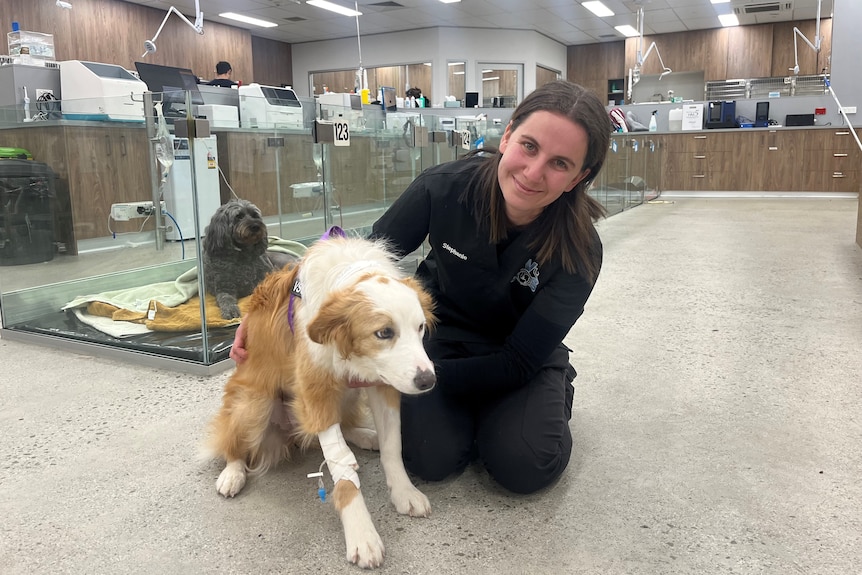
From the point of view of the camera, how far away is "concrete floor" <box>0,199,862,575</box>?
1.33 m

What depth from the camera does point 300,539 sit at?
138 cm

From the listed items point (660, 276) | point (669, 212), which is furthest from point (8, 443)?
point (669, 212)

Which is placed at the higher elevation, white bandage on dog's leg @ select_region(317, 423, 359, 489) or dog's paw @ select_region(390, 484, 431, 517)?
white bandage on dog's leg @ select_region(317, 423, 359, 489)

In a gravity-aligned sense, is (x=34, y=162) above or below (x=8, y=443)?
above

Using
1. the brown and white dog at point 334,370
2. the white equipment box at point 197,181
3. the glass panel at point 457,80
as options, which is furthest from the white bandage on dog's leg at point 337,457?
the glass panel at point 457,80

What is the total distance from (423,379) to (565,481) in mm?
670

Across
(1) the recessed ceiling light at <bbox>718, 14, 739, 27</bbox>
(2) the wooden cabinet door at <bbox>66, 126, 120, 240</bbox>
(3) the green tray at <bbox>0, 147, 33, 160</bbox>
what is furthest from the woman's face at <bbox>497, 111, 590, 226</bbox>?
(1) the recessed ceiling light at <bbox>718, 14, 739, 27</bbox>

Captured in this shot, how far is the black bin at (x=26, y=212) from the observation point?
10.4 feet

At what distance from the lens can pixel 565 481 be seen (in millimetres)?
1638

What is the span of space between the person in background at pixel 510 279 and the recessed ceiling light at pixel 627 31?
510 inches

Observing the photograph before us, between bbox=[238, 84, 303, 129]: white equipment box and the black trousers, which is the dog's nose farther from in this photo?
bbox=[238, 84, 303, 129]: white equipment box

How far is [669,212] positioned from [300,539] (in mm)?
8006

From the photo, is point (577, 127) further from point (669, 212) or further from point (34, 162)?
point (669, 212)

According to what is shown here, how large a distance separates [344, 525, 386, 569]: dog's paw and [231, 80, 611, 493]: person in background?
12.9 inches
